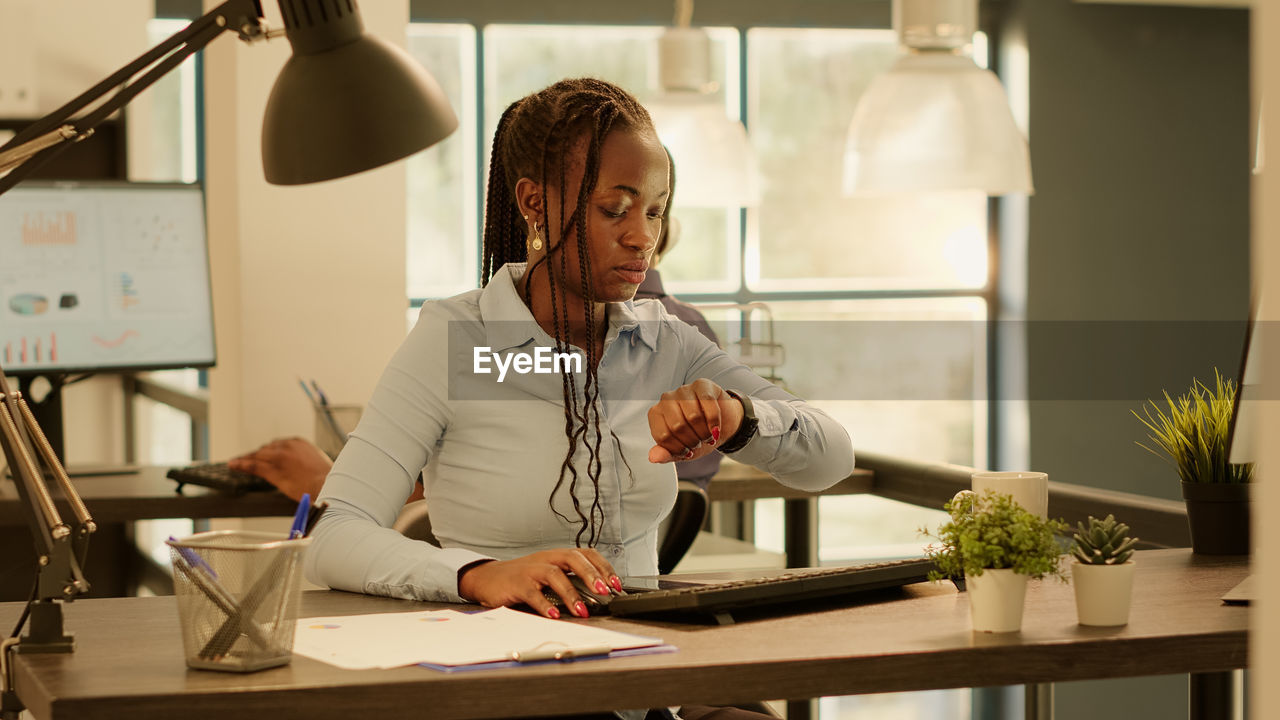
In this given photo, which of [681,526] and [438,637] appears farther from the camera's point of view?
[681,526]

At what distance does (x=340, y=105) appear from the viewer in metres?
1.40

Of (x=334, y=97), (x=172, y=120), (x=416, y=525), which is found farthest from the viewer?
(x=172, y=120)

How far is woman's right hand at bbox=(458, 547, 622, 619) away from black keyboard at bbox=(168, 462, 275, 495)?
1398 millimetres

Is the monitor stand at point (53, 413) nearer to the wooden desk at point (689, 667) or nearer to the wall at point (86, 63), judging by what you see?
the wooden desk at point (689, 667)

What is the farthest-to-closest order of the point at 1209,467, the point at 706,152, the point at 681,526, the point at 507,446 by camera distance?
the point at 706,152
the point at 681,526
the point at 1209,467
the point at 507,446

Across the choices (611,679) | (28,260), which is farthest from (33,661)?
(28,260)

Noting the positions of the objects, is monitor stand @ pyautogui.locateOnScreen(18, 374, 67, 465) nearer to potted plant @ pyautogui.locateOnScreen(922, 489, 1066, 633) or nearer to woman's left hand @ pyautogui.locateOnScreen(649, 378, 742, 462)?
woman's left hand @ pyautogui.locateOnScreen(649, 378, 742, 462)

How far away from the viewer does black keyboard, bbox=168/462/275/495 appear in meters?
2.59

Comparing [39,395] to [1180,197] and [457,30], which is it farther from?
[1180,197]

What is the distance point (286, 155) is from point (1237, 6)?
561cm

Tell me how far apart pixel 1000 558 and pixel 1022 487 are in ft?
1.13

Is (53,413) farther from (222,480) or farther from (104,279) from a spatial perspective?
(222,480)

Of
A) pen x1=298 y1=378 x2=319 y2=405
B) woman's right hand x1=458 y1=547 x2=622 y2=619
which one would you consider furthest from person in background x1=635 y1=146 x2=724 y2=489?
woman's right hand x1=458 y1=547 x2=622 y2=619

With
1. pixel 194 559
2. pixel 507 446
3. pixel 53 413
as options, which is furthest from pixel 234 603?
pixel 53 413
